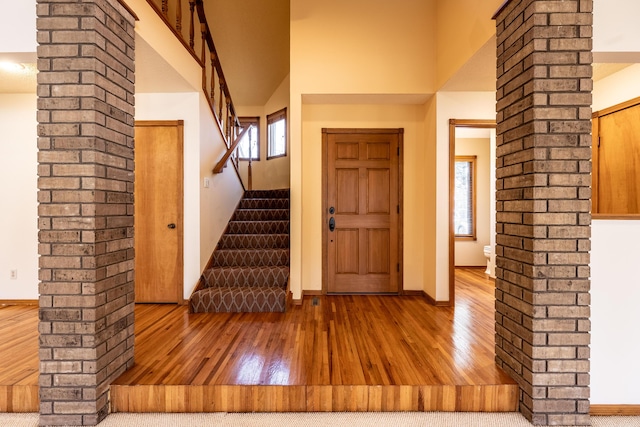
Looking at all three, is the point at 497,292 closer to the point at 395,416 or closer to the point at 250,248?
the point at 395,416

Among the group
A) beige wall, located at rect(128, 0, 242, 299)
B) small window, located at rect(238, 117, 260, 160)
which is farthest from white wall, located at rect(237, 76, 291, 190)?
beige wall, located at rect(128, 0, 242, 299)

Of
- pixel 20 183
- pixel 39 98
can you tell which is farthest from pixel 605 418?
pixel 20 183

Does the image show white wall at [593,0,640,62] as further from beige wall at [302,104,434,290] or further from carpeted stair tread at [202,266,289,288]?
carpeted stair tread at [202,266,289,288]

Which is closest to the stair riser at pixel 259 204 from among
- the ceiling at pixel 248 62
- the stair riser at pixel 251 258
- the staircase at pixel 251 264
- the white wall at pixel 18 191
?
the staircase at pixel 251 264

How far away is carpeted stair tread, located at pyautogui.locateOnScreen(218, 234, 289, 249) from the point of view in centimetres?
424

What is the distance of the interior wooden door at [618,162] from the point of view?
2.99 meters

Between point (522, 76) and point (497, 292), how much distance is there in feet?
4.51

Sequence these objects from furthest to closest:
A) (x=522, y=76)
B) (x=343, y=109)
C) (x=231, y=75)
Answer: (x=231, y=75)
(x=343, y=109)
(x=522, y=76)

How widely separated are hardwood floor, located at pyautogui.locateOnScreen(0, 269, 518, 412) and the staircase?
129 millimetres

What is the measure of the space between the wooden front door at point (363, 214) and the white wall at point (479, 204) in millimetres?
2542

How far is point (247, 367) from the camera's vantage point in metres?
2.17

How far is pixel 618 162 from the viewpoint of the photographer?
314 centimetres

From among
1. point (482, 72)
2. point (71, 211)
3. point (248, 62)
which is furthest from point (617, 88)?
point (248, 62)

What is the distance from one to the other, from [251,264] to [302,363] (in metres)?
1.91
